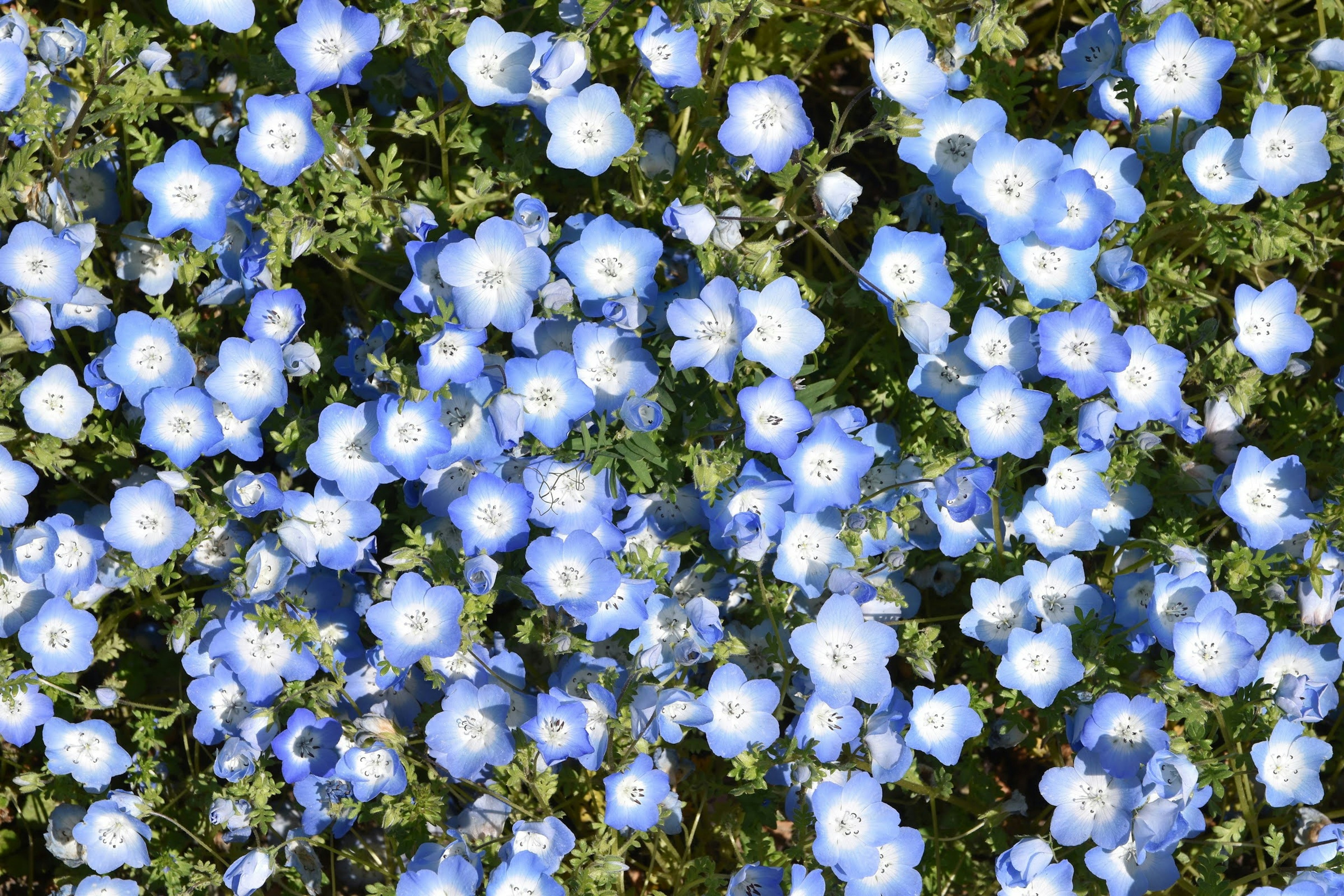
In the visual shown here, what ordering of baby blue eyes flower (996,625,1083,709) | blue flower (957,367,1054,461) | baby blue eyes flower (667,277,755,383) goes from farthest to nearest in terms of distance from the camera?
1. baby blue eyes flower (996,625,1083,709)
2. blue flower (957,367,1054,461)
3. baby blue eyes flower (667,277,755,383)

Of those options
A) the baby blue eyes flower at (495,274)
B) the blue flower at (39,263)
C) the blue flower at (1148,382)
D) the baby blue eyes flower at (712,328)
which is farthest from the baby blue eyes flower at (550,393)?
the blue flower at (1148,382)

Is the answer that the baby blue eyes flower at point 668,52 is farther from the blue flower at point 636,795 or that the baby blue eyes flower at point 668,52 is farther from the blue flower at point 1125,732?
the blue flower at point 1125,732

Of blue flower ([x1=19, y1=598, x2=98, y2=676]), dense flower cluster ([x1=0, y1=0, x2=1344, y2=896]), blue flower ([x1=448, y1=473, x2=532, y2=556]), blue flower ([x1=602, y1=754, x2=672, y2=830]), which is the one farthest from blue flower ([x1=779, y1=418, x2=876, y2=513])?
blue flower ([x1=19, y1=598, x2=98, y2=676])

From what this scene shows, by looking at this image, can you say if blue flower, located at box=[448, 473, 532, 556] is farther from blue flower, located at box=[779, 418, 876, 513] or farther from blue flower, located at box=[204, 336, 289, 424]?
blue flower, located at box=[779, 418, 876, 513]

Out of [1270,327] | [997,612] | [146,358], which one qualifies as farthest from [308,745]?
[1270,327]

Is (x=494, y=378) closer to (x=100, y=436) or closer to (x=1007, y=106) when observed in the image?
(x=100, y=436)

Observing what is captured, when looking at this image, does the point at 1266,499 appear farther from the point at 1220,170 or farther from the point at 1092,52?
the point at 1092,52
